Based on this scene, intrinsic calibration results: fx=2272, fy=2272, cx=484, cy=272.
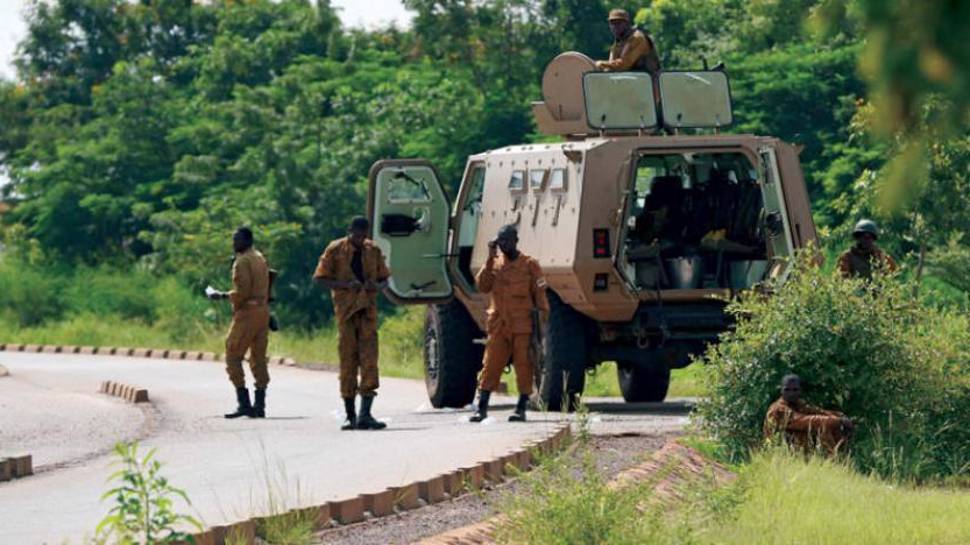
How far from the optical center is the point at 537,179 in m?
20.6

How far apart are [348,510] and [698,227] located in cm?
975

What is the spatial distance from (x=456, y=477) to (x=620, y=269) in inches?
270

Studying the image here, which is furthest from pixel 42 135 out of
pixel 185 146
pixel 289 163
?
pixel 289 163

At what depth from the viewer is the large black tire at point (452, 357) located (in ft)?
71.1

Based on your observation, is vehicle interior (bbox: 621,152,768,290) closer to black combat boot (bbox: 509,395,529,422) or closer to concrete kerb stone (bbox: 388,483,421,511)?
black combat boot (bbox: 509,395,529,422)

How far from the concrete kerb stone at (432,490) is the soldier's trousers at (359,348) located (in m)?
5.79

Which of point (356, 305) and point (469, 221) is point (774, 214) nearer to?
point (469, 221)

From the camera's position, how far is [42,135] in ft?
173

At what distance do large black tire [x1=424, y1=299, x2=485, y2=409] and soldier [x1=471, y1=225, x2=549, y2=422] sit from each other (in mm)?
2963

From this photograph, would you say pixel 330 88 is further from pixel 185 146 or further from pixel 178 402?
pixel 178 402

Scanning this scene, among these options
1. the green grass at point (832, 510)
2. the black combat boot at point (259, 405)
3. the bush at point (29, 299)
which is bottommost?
the green grass at point (832, 510)

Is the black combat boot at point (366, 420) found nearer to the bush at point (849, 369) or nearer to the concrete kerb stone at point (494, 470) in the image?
the bush at point (849, 369)

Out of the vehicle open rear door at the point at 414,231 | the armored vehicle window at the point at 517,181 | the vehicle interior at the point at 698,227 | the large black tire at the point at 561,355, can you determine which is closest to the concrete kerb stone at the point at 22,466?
the large black tire at the point at 561,355

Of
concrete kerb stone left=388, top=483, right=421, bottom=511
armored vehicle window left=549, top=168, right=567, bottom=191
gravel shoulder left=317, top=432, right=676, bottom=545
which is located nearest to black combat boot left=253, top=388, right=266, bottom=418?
armored vehicle window left=549, top=168, right=567, bottom=191
